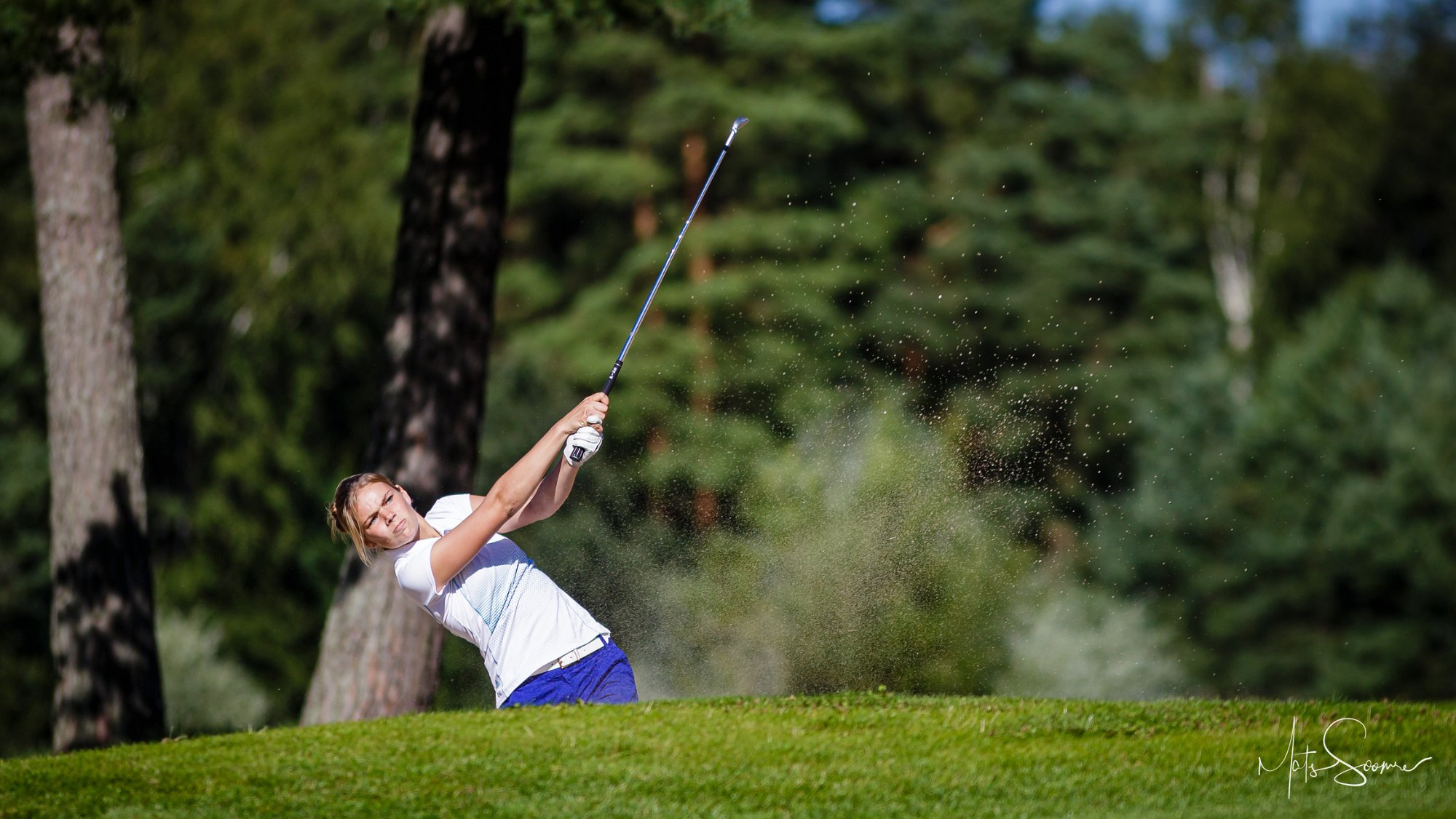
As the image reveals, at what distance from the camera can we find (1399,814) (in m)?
5.69

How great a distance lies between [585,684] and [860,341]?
992 inches

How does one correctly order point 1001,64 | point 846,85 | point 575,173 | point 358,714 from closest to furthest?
point 358,714
point 575,173
point 846,85
point 1001,64

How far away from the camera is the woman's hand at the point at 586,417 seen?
614 cm

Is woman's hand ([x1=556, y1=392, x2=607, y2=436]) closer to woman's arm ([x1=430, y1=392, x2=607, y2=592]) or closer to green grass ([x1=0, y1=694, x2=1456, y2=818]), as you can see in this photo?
woman's arm ([x1=430, y1=392, x2=607, y2=592])

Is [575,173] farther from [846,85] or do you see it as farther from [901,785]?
[901,785]

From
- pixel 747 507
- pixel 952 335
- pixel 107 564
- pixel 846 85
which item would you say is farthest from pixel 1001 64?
pixel 107 564

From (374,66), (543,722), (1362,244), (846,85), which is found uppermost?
(543,722)

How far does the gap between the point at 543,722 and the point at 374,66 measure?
27902 millimetres

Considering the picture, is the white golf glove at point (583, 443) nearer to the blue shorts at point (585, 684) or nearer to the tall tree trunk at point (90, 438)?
the blue shorts at point (585, 684)

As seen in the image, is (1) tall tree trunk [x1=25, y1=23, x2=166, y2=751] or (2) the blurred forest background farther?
(2) the blurred forest background

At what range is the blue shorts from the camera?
6445 millimetres

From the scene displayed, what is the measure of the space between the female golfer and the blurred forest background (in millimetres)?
12805

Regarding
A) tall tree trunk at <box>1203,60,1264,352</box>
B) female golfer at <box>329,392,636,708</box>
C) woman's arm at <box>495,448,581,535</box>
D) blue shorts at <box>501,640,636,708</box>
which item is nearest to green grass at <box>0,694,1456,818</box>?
blue shorts at <box>501,640,636,708</box>

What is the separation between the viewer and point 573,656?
642 cm
